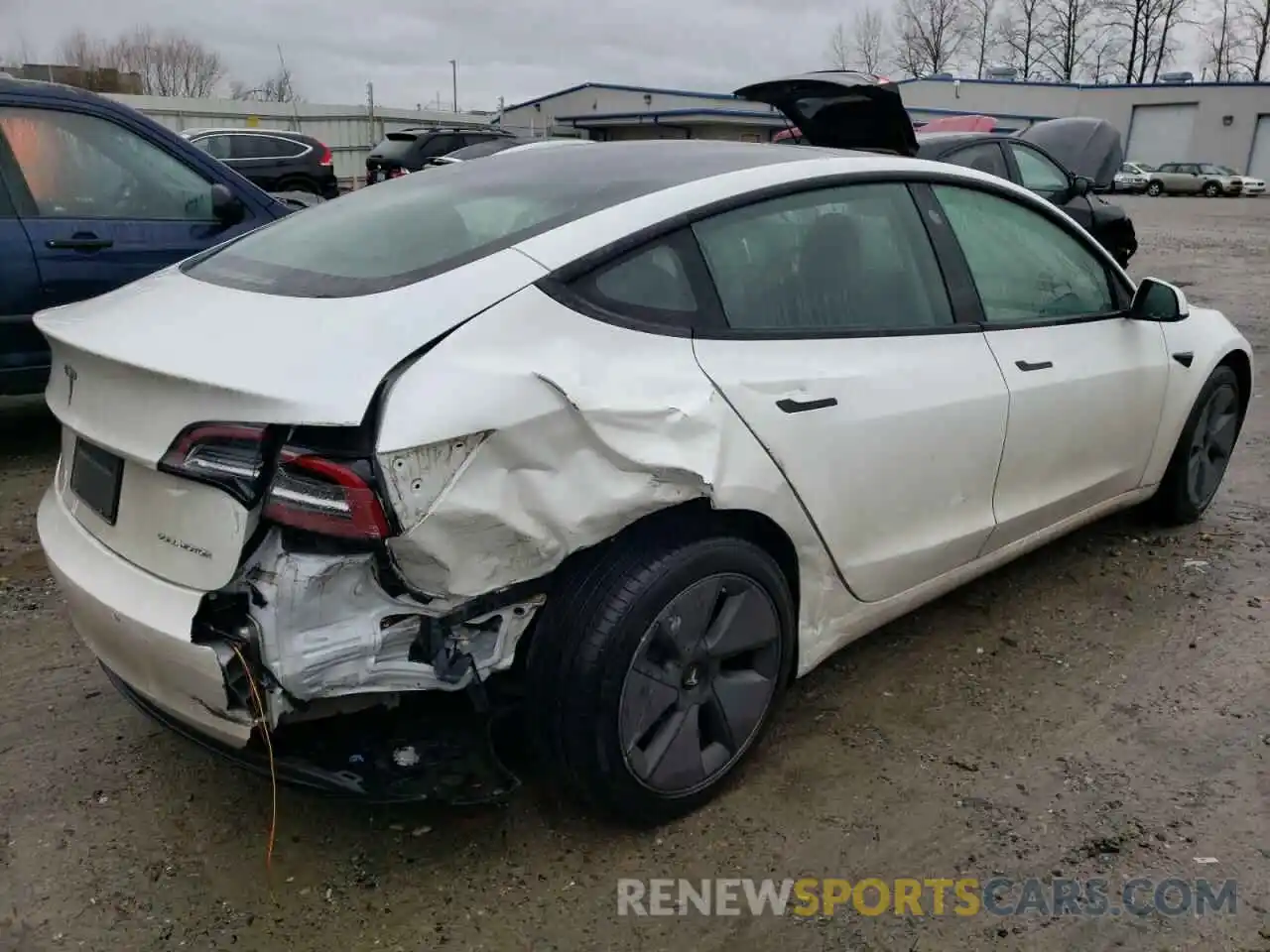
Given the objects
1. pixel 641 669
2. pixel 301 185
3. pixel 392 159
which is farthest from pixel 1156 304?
pixel 301 185

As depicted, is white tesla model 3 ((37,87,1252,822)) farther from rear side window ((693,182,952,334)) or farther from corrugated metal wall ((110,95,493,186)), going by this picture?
corrugated metal wall ((110,95,493,186))

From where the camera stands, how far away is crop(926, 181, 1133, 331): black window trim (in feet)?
9.95

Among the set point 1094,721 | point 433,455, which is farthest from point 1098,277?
point 433,455

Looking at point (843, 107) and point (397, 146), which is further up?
point (843, 107)

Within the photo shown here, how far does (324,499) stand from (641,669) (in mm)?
806

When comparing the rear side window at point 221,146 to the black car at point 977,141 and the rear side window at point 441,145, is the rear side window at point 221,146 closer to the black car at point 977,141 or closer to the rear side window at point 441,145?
the rear side window at point 441,145

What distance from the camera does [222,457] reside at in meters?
1.96

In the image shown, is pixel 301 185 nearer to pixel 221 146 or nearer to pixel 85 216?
pixel 221 146

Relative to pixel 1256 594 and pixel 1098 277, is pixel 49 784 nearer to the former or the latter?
pixel 1098 277

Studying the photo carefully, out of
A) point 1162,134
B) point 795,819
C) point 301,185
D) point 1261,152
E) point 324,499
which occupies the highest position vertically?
point 1162,134

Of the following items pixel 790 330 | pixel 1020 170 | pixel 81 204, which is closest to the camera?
pixel 790 330

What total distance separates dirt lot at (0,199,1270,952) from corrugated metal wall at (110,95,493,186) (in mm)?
26264

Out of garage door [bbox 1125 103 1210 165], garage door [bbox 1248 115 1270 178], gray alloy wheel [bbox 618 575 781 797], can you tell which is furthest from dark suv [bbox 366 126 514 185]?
garage door [bbox 1248 115 1270 178]

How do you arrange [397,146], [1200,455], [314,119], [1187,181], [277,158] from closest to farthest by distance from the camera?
[1200,455]
[277,158]
[397,146]
[314,119]
[1187,181]
